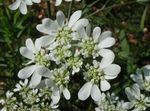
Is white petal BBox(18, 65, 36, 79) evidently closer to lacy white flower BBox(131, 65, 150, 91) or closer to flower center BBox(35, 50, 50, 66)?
flower center BBox(35, 50, 50, 66)

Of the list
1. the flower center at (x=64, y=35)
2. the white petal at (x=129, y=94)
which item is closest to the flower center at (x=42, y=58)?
the flower center at (x=64, y=35)

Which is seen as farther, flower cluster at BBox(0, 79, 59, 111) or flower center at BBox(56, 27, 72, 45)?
flower cluster at BBox(0, 79, 59, 111)

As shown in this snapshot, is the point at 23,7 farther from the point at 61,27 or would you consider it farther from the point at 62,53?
the point at 62,53

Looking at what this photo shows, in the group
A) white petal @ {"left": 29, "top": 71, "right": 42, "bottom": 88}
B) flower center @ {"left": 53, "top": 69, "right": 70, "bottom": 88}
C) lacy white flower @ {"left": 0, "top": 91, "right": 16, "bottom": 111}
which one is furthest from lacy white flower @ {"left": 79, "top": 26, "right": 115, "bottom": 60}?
lacy white flower @ {"left": 0, "top": 91, "right": 16, "bottom": 111}

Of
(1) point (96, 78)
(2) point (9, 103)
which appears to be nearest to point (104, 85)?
(1) point (96, 78)

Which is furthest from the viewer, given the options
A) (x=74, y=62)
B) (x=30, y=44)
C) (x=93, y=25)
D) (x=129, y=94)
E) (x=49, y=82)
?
(x=93, y=25)

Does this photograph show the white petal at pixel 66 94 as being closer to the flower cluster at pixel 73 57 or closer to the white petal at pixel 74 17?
the flower cluster at pixel 73 57

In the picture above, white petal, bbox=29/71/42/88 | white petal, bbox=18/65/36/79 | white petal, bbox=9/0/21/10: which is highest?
white petal, bbox=9/0/21/10
